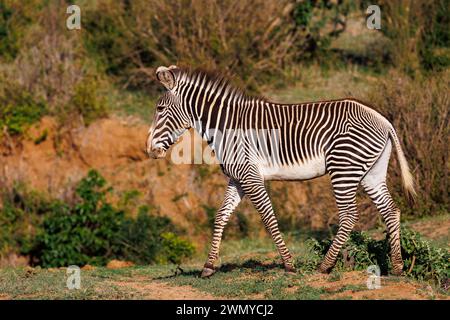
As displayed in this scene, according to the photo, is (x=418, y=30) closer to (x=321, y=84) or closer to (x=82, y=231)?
(x=321, y=84)

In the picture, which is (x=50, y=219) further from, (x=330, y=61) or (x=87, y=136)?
(x=330, y=61)

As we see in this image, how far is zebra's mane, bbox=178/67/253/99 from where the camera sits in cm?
1107

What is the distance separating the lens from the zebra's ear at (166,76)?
10930mm

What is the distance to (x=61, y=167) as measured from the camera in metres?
20.0

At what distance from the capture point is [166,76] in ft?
36.0

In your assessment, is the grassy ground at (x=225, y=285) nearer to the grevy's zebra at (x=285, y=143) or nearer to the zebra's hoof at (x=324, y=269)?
the zebra's hoof at (x=324, y=269)

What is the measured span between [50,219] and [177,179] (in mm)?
2885

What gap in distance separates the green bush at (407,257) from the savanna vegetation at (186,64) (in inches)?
107

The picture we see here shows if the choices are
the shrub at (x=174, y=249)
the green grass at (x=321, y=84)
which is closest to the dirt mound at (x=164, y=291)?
the shrub at (x=174, y=249)

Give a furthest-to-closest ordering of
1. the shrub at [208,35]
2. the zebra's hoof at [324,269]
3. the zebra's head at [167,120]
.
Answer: the shrub at [208,35]
the zebra's head at [167,120]
the zebra's hoof at [324,269]

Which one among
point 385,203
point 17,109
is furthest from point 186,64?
point 385,203

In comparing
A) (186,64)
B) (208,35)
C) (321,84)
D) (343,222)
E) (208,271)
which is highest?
(208,35)

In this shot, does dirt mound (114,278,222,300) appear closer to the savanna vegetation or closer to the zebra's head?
the zebra's head

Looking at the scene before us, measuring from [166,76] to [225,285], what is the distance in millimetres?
2537
